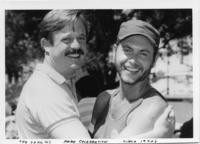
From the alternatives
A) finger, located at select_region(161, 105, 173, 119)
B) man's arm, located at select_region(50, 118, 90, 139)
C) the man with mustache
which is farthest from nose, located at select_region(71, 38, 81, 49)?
finger, located at select_region(161, 105, 173, 119)

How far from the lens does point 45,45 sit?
3703mm

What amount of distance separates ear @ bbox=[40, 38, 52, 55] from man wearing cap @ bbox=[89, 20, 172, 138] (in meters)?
0.70

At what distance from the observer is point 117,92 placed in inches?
146

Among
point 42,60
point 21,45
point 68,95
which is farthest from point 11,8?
point 68,95

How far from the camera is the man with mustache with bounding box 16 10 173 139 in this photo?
11.9 feet

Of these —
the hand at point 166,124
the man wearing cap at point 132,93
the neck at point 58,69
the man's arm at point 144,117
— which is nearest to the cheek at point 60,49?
the neck at point 58,69

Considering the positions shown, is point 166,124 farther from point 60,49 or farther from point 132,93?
point 60,49

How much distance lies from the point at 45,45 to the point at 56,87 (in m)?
0.45

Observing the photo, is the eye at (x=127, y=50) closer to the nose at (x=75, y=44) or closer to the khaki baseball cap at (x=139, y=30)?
the khaki baseball cap at (x=139, y=30)

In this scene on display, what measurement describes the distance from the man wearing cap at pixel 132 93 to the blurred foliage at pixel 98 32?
9 cm

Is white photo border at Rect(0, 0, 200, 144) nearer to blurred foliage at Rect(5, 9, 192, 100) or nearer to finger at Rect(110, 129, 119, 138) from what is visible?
blurred foliage at Rect(5, 9, 192, 100)
